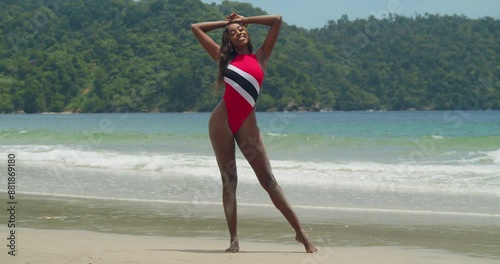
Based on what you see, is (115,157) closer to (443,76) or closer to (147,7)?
(443,76)

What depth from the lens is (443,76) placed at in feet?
321

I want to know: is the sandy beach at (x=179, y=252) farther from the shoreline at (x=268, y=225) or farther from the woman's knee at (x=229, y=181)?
the woman's knee at (x=229, y=181)

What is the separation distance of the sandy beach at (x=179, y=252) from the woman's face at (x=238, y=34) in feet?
5.41

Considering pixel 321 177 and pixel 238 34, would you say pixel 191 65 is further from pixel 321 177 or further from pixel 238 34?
→ pixel 238 34

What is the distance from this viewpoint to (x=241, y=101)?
6.58 m

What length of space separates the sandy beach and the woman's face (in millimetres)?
1649

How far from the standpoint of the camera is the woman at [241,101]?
21.6ft

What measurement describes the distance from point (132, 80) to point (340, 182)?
88614 millimetres

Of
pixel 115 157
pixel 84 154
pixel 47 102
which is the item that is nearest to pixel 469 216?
pixel 115 157

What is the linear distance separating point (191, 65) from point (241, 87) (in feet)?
313

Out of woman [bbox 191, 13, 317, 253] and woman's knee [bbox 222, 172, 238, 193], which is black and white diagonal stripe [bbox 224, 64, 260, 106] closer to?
woman [bbox 191, 13, 317, 253]

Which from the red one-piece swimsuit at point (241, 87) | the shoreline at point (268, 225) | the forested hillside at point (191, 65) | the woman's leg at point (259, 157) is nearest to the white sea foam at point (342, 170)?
the shoreline at point (268, 225)

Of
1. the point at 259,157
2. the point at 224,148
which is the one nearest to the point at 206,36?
the point at 224,148

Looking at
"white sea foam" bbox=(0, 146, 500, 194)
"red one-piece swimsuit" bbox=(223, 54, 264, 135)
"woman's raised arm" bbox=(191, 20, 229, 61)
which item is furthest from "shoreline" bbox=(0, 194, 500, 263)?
"white sea foam" bbox=(0, 146, 500, 194)
